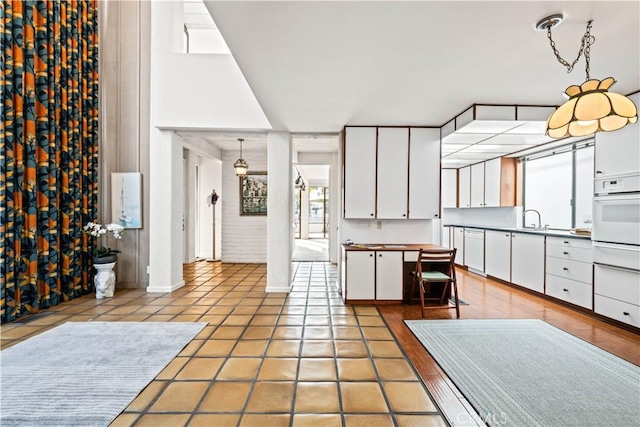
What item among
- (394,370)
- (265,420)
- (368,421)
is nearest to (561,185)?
(394,370)

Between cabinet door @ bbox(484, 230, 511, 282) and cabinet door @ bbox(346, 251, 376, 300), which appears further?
cabinet door @ bbox(484, 230, 511, 282)

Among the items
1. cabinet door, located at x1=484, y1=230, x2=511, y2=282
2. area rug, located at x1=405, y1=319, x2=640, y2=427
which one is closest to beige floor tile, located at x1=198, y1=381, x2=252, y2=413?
area rug, located at x1=405, y1=319, x2=640, y2=427

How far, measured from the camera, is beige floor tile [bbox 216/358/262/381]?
227 centimetres

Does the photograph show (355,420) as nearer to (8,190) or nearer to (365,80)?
(365,80)

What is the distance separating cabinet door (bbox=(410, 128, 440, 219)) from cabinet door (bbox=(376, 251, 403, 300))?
0.78m

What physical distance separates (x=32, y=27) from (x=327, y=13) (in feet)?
13.2

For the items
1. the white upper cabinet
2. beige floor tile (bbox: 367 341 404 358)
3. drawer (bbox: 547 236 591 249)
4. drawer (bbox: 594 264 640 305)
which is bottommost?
beige floor tile (bbox: 367 341 404 358)

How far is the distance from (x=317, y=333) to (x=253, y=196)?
490cm

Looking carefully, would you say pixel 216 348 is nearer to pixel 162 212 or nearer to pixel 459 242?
pixel 162 212

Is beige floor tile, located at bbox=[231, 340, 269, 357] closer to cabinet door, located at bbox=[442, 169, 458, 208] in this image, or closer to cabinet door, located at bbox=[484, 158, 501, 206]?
cabinet door, located at bbox=[484, 158, 501, 206]

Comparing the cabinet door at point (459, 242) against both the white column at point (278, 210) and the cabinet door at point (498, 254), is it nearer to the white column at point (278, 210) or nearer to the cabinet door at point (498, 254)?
the cabinet door at point (498, 254)

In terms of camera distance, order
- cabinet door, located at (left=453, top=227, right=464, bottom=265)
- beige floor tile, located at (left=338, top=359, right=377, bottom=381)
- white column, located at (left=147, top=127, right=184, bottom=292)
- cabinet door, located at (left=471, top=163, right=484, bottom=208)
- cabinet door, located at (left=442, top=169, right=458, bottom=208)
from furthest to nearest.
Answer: cabinet door, located at (left=442, top=169, right=458, bottom=208) < cabinet door, located at (left=453, top=227, right=464, bottom=265) < cabinet door, located at (left=471, top=163, right=484, bottom=208) < white column, located at (left=147, top=127, right=184, bottom=292) < beige floor tile, located at (left=338, top=359, right=377, bottom=381)

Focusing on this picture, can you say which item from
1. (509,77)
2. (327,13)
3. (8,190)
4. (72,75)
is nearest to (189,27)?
(72,75)

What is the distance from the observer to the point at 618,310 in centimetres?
322
